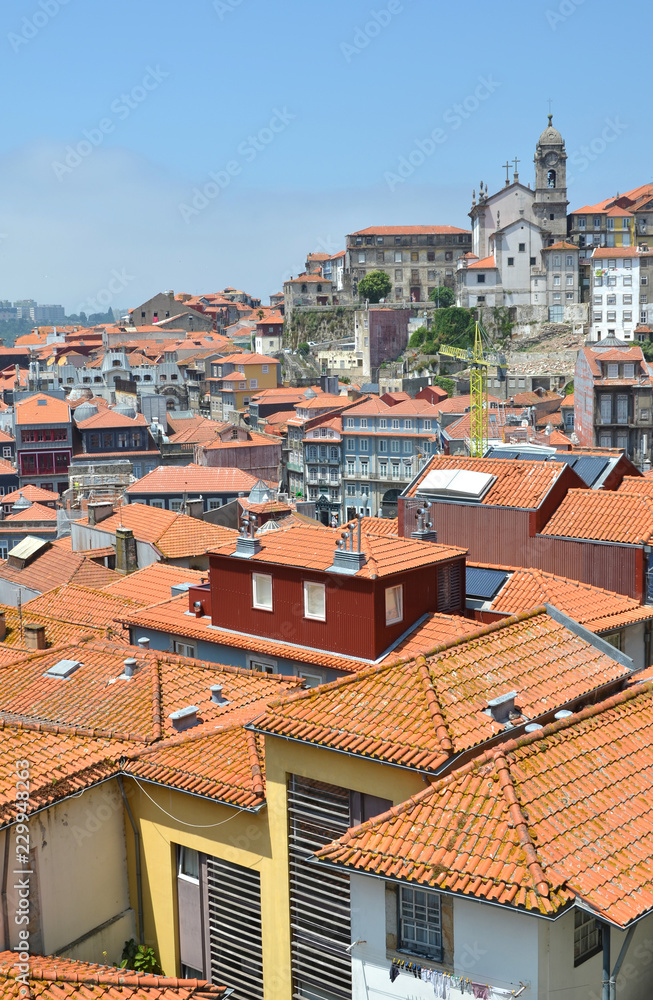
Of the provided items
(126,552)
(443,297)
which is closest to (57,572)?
(126,552)

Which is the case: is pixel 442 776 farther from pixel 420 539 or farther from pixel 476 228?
pixel 476 228

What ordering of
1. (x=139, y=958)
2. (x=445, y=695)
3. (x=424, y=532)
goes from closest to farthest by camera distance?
1. (x=445, y=695)
2. (x=139, y=958)
3. (x=424, y=532)

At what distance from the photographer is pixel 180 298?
165250 millimetres

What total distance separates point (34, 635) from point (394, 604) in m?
7.74

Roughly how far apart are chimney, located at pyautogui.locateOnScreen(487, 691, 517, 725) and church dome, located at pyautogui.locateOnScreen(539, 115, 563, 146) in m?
98.9

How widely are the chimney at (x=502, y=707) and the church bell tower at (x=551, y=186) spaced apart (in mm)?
96042

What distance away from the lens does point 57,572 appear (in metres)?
31.9

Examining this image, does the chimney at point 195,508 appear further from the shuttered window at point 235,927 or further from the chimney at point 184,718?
the shuttered window at point 235,927

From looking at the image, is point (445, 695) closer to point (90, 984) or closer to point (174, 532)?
point (90, 984)

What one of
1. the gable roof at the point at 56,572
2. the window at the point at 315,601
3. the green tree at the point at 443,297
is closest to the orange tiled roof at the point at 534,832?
the window at the point at 315,601

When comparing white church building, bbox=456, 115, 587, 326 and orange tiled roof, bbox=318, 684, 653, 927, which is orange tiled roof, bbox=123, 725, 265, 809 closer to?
orange tiled roof, bbox=318, 684, 653, 927

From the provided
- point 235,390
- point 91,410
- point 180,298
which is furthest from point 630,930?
point 180,298

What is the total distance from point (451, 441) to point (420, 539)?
4367cm

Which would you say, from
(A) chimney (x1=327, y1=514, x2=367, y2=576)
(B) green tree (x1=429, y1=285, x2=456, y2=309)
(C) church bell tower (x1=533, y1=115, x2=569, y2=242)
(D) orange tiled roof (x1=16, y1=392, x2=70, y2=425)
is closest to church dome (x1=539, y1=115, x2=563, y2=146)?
(C) church bell tower (x1=533, y1=115, x2=569, y2=242)
